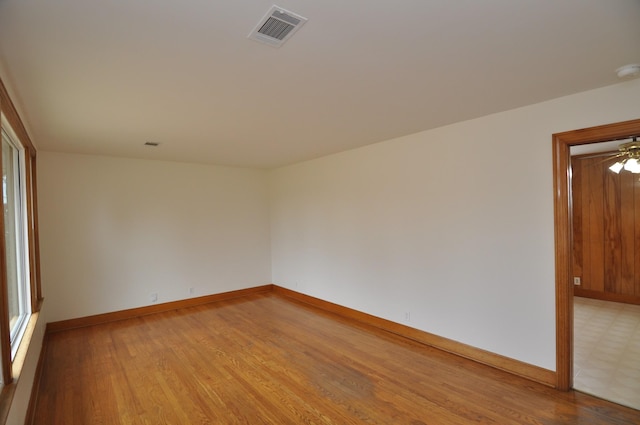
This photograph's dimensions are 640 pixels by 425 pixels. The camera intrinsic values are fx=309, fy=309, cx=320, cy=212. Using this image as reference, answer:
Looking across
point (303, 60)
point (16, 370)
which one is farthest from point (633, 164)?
point (16, 370)

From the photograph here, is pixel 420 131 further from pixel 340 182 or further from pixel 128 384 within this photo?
pixel 128 384

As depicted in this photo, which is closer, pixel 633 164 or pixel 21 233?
pixel 21 233

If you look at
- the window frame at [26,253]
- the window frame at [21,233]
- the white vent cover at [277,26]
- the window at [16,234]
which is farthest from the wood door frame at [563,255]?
the window frame at [21,233]

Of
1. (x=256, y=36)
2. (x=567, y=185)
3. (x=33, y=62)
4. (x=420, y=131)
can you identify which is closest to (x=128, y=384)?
(x=33, y=62)

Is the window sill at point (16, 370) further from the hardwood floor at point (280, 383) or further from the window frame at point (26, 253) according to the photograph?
the hardwood floor at point (280, 383)

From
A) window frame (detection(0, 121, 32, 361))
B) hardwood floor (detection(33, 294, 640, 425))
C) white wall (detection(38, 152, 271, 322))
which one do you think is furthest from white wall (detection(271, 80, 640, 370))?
window frame (detection(0, 121, 32, 361))

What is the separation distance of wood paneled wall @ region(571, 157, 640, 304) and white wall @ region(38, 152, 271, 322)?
573cm

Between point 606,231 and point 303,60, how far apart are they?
5.93 metres

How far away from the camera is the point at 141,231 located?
15.8 feet

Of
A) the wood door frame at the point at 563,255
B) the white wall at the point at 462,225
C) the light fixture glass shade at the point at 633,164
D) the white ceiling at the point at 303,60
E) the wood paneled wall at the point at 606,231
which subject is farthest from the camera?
the wood paneled wall at the point at 606,231

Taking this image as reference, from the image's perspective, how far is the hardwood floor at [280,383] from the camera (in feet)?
7.57

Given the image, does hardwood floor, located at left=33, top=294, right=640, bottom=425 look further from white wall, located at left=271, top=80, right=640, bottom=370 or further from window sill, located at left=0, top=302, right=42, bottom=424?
window sill, located at left=0, top=302, right=42, bottom=424

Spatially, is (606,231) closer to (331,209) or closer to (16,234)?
(331,209)

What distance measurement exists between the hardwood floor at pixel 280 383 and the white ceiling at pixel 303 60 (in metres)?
2.42
